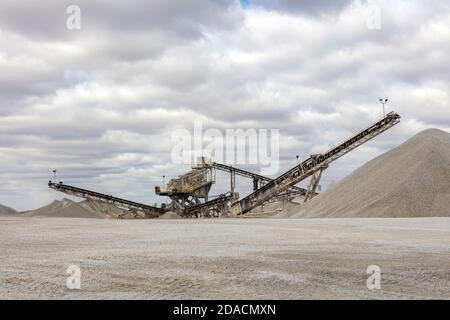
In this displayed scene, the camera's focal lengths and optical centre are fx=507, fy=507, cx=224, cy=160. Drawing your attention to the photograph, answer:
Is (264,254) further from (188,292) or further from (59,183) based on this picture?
(59,183)

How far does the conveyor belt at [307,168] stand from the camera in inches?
1433

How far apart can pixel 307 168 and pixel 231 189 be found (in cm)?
921

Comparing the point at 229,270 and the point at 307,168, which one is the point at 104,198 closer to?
the point at 307,168

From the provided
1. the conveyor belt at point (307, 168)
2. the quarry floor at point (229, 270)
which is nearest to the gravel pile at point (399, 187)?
the conveyor belt at point (307, 168)

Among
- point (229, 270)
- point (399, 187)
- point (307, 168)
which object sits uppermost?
point (307, 168)

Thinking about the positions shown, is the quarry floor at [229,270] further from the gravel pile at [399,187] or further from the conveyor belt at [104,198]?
the conveyor belt at [104,198]

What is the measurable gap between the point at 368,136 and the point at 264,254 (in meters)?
28.6

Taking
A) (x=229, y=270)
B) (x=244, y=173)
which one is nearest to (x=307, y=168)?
(x=244, y=173)

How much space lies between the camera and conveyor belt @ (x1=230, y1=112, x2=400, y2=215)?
36.4m

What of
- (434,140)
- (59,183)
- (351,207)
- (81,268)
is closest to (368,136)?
(434,140)

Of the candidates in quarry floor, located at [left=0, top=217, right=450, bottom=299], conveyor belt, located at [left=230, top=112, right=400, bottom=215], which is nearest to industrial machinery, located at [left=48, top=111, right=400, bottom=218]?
conveyor belt, located at [left=230, top=112, right=400, bottom=215]

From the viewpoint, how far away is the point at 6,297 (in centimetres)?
621

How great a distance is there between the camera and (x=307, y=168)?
3959 cm

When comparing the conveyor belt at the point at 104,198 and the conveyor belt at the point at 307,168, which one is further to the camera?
the conveyor belt at the point at 104,198
